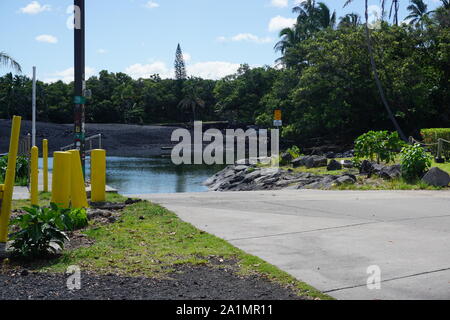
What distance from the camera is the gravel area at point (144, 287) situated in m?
4.70


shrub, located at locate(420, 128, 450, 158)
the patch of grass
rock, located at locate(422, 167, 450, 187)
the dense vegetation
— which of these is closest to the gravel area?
the patch of grass

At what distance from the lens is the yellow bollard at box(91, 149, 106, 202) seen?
33.9ft

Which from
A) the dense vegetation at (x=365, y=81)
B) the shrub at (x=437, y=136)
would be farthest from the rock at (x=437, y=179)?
the dense vegetation at (x=365, y=81)

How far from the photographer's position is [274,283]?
5.11 meters

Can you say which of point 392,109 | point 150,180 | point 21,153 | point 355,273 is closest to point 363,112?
point 392,109

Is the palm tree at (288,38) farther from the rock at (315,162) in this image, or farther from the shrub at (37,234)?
the shrub at (37,234)

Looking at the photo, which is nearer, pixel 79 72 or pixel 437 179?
pixel 79 72

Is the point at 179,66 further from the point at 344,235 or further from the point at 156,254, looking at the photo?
the point at 156,254

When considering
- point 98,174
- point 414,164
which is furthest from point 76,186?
point 414,164

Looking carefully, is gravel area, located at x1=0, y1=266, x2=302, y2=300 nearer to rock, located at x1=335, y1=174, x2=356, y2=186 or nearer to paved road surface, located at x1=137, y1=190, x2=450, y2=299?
paved road surface, located at x1=137, y1=190, x2=450, y2=299

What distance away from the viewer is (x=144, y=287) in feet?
16.3

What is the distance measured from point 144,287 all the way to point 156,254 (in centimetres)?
131

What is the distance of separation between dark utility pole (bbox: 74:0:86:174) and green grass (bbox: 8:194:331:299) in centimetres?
514
